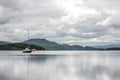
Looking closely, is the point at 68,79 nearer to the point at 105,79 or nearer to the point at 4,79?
the point at 105,79

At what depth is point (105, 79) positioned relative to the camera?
45.2 m

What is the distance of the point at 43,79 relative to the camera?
44000mm

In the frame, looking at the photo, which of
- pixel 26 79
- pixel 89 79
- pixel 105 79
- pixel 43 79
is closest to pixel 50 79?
pixel 43 79

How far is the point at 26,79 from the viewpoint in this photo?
43.5 metres

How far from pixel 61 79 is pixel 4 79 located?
36.7ft

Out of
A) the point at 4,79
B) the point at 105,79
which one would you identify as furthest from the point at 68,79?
the point at 4,79

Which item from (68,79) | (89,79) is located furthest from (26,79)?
(89,79)

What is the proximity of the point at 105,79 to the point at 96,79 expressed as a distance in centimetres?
204

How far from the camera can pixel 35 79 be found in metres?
43.7

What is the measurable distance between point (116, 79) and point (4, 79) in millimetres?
22168

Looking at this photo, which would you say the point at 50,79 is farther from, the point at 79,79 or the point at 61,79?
the point at 79,79

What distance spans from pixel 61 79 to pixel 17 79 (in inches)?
343

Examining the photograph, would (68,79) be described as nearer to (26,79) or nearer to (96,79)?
(96,79)

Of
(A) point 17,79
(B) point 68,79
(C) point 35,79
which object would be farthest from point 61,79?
(A) point 17,79
